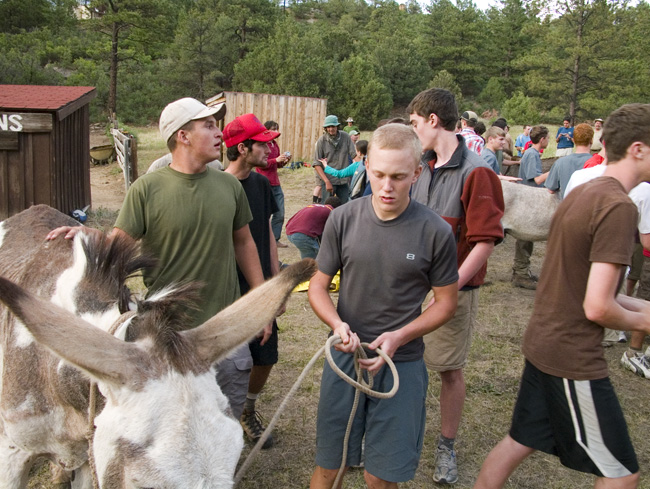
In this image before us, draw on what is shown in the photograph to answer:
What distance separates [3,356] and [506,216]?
6.20 meters

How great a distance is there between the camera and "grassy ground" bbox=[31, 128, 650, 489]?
138 inches

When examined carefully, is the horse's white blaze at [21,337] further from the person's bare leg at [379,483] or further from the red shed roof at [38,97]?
the red shed roof at [38,97]

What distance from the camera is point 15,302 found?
4.95 ft

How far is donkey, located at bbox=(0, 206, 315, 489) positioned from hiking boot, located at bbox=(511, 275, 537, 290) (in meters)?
6.22

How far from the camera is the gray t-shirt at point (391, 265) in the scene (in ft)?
7.55

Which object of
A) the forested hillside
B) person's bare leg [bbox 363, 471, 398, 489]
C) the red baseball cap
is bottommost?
person's bare leg [bbox 363, 471, 398, 489]

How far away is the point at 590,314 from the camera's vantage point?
2256mm

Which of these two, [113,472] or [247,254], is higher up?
[247,254]

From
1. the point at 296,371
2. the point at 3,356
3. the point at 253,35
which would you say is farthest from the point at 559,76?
the point at 3,356

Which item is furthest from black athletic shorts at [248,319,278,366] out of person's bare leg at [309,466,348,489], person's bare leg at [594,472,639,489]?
person's bare leg at [594,472,639,489]

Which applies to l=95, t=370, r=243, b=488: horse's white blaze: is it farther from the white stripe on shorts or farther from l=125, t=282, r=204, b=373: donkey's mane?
the white stripe on shorts

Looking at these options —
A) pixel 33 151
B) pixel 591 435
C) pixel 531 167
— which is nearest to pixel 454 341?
pixel 591 435

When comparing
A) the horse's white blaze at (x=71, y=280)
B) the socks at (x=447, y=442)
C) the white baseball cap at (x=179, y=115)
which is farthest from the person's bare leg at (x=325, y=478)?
the white baseball cap at (x=179, y=115)

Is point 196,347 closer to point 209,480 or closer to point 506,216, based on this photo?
point 209,480
